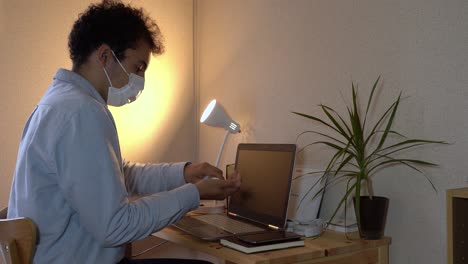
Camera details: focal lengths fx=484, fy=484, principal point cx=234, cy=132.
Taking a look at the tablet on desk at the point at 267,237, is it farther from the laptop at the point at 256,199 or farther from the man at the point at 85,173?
the man at the point at 85,173

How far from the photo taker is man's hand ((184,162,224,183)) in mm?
1836

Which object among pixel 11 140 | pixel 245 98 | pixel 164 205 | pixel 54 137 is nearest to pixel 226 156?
pixel 245 98

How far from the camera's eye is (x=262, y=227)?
5.51 ft

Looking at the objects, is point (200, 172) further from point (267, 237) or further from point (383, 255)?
point (383, 255)

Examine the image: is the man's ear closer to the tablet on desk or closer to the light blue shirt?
the light blue shirt

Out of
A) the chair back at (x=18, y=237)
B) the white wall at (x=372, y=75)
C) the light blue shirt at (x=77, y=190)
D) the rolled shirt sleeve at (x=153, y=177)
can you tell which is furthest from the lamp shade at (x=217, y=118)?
the chair back at (x=18, y=237)

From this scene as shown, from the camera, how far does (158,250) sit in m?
2.68

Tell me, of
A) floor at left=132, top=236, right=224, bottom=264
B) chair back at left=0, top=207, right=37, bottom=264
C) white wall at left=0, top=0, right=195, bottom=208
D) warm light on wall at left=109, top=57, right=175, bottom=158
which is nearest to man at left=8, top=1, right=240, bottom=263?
chair back at left=0, top=207, right=37, bottom=264

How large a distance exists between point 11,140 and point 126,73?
110 centimetres

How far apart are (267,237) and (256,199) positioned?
0.31 m

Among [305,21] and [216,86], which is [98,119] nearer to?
[305,21]

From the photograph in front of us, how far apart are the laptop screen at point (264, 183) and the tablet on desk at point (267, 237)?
75 millimetres

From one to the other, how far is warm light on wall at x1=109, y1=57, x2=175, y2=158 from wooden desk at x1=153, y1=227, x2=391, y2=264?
1006 mm

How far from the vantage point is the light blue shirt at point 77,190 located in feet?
3.89
